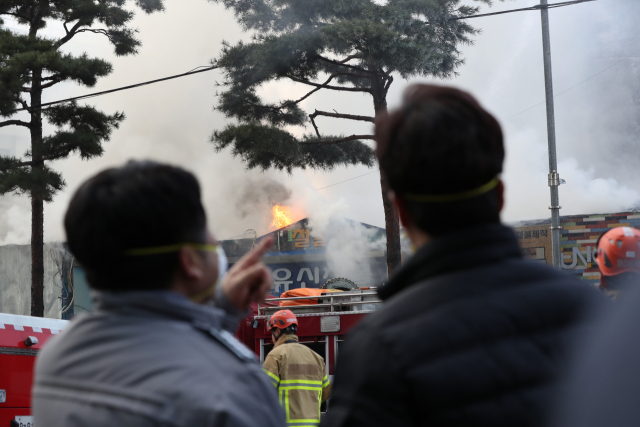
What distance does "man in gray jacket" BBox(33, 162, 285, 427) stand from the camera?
44.3 inches

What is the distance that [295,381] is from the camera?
19.5 ft

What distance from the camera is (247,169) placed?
1570 centimetres

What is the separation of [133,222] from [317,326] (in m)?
7.61

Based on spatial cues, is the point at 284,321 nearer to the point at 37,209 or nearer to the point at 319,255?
the point at 37,209

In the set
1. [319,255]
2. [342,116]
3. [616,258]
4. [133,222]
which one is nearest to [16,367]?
[616,258]

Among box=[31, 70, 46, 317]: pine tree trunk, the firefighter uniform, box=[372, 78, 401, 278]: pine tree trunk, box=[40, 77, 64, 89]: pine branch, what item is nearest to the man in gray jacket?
the firefighter uniform

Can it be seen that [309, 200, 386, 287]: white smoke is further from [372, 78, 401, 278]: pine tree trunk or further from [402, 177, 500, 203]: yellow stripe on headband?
[402, 177, 500, 203]: yellow stripe on headband

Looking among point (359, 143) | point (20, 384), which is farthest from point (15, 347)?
point (359, 143)

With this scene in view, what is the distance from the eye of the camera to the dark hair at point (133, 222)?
1263 mm

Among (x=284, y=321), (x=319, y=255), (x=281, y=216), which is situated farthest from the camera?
(x=281, y=216)

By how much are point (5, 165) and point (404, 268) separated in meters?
16.1

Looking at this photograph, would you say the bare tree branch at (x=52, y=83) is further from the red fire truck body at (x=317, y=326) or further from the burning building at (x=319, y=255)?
the burning building at (x=319, y=255)

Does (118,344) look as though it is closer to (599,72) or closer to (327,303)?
(327,303)

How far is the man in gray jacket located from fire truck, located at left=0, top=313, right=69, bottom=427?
13.3 ft
